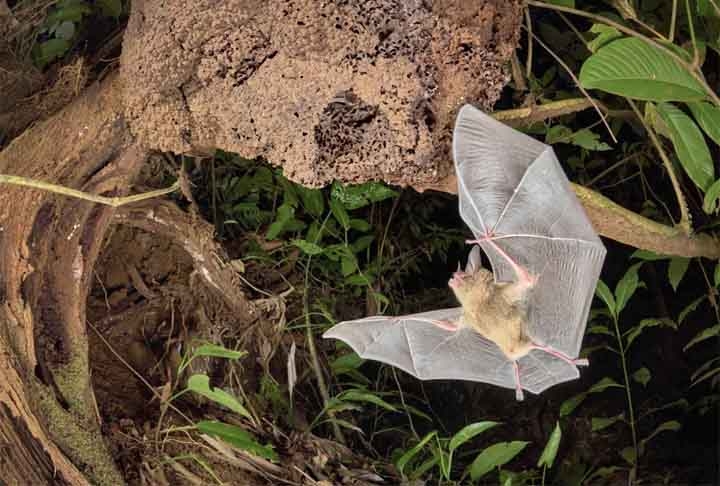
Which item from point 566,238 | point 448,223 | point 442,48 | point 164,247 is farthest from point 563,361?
point 164,247

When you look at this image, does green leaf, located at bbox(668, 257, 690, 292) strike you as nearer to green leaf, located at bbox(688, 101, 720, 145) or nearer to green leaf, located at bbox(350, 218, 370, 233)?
green leaf, located at bbox(688, 101, 720, 145)

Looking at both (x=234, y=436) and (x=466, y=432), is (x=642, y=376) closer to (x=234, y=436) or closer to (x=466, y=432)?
(x=466, y=432)

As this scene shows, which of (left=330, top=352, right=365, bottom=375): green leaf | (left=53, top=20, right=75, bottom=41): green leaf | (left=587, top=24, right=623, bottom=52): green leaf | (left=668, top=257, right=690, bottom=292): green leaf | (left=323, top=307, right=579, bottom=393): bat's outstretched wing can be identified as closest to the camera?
(left=587, top=24, right=623, bottom=52): green leaf

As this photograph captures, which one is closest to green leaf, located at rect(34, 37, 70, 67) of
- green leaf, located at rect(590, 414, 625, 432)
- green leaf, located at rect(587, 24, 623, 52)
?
green leaf, located at rect(587, 24, 623, 52)

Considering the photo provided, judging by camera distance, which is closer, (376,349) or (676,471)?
(376,349)

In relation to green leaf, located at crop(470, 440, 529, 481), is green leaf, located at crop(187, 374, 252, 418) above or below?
above

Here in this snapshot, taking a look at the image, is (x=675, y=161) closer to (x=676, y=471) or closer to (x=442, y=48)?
(x=676, y=471)

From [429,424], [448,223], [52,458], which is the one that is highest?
[52,458]

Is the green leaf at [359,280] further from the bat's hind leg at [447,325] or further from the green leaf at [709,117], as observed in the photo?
the green leaf at [709,117]
